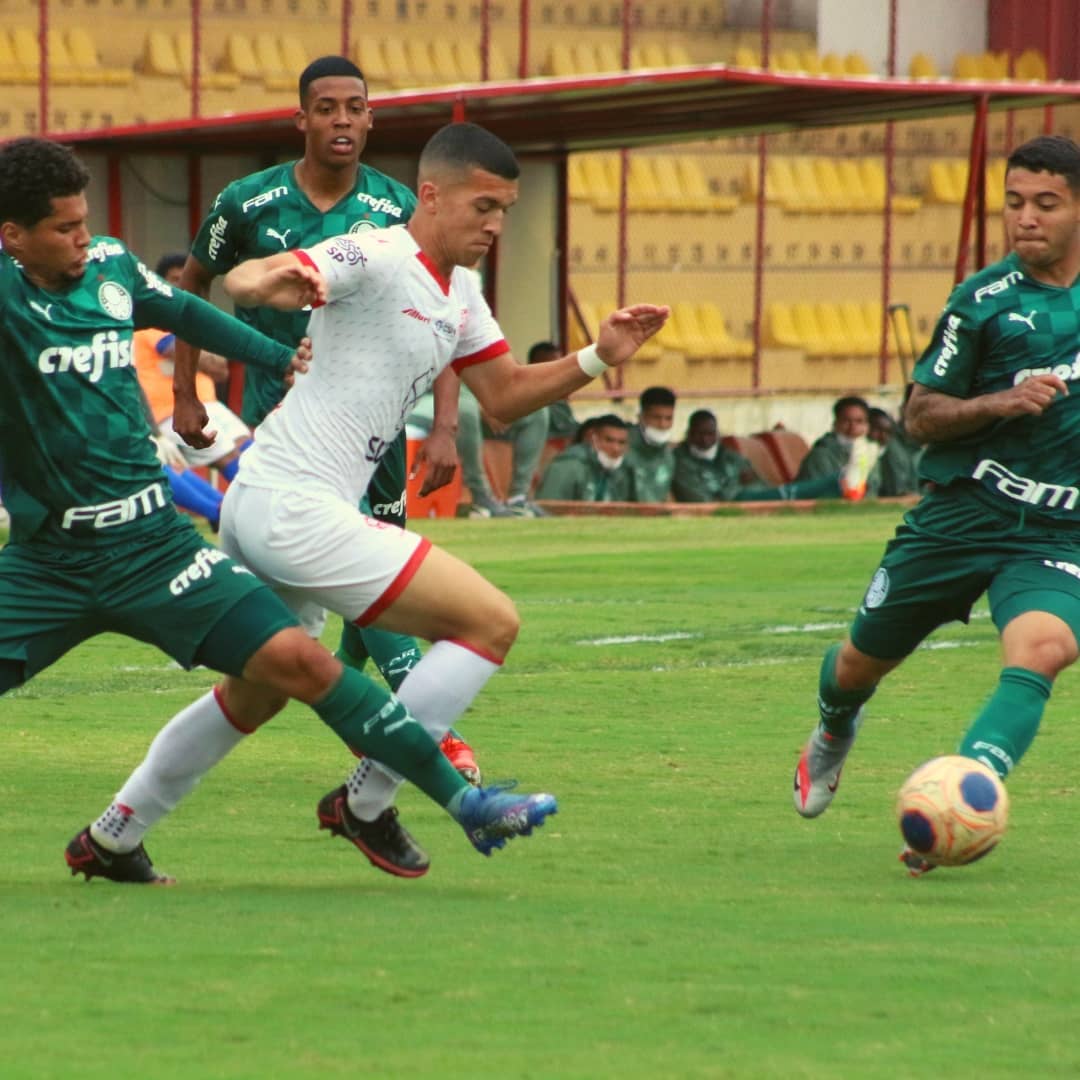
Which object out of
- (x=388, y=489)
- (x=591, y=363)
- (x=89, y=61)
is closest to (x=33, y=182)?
(x=591, y=363)

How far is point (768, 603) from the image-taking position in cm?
1377

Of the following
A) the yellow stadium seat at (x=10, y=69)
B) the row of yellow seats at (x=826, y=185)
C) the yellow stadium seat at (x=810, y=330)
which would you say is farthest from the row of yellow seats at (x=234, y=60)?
the yellow stadium seat at (x=810, y=330)

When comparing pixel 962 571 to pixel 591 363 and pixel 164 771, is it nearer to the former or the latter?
pixel 591 363

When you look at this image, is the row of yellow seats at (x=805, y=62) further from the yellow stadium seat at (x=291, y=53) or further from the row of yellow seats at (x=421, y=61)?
the yellow stadium seat at (x=291, y=53)

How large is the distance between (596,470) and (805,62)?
38.5 feet

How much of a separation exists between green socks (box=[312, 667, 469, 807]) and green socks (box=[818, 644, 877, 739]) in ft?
5.16

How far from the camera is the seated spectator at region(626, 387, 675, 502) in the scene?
2130 centimetres

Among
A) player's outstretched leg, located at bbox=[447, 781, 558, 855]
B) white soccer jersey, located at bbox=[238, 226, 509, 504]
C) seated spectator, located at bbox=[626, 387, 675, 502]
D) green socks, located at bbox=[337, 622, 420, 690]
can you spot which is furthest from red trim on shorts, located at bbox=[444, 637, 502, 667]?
seated spectator, located at bbox=[626, 387, 675, 502]

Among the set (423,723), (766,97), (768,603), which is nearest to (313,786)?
(423,723)

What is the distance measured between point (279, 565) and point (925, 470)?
1.93 m

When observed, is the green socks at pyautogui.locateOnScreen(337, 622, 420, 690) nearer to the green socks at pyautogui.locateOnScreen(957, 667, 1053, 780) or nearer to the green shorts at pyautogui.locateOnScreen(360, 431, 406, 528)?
the green shorts at pyautogui.locateOnScreen(360, 431, 406, 528)

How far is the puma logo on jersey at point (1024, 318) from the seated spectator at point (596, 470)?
14.6m

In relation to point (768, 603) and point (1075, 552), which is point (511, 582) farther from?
point (1075, 552)

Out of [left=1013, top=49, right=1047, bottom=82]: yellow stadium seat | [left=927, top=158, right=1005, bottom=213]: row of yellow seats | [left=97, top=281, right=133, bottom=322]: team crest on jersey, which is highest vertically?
[left=97, top=281, right=133, bottom=322]: team crest on jersey
